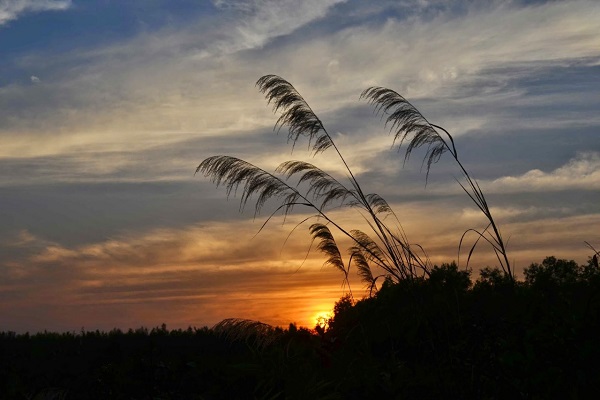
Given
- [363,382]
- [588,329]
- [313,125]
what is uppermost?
[313,125]

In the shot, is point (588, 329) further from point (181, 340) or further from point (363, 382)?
point (181, 340)

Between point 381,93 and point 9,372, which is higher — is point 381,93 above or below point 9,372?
above

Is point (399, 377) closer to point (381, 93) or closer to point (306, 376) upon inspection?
point (306, 376)

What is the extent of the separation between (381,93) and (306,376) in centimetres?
411

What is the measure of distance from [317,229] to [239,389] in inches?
102

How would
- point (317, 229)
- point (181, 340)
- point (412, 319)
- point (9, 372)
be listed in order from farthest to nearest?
point (181, 340) < point (412, 319) < point (317, 229) < point (9, 372)

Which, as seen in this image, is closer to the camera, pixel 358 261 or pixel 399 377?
pixel 399 377

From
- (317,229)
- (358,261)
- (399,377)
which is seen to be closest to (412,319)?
(358,261)

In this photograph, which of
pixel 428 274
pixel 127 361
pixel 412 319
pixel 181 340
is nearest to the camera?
pixel 127 361

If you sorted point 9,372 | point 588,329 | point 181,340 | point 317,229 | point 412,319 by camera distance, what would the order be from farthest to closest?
point 181,340 < point 412,319 < point 317,229 < point 9,372 < point 588,329

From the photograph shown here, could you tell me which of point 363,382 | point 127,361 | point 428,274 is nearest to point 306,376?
point 363,382

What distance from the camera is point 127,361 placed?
6.77 meters

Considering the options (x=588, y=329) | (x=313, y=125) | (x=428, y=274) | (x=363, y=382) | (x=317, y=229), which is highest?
(x=313, y=125)

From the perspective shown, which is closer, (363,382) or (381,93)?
(363,382)
